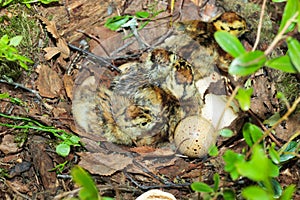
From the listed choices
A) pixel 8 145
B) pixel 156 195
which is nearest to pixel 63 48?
Answer: pixel 8 145

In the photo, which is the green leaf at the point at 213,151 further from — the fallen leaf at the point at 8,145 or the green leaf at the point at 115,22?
the green leaf at the point at 115,22

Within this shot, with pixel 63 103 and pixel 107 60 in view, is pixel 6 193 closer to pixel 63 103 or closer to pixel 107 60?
pixel 63 103

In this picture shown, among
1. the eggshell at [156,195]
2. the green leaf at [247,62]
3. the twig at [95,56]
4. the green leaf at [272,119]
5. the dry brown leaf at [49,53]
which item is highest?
the green leaf at [247,62]

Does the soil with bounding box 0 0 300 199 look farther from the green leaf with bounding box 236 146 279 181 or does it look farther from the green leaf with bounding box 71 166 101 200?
the green leaf with bounding box 236 146 279 181

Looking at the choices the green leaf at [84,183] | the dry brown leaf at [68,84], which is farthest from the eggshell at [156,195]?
the green leaf at [84,183]

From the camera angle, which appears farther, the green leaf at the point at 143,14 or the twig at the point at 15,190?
the green leaf at the point at 143,14

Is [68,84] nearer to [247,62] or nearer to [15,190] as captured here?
[15,190]

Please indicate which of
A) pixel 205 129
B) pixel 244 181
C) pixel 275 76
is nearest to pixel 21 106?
pixel 205 129
